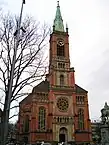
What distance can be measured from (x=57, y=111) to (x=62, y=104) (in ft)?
6.94

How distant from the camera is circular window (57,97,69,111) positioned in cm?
5233

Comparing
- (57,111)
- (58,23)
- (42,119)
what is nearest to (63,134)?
(57,111)

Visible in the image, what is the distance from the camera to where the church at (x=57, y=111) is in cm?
4916

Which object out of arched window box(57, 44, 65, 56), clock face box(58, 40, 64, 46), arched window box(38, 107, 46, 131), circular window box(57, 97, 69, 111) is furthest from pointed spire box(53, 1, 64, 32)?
arched window box(38, 107, 46, 131)

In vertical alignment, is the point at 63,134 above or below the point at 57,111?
below

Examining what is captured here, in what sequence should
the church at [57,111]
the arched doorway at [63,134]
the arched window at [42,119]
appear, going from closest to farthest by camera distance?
1. the church at [57,111]
2. the arched window at [42,119]
3. the arched doorway at [63,134]

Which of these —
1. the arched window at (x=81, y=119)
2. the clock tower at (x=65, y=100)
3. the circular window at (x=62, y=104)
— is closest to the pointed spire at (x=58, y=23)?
the clock tower at (x=65, y=100)

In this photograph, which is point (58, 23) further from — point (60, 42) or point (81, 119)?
point (81, 119)

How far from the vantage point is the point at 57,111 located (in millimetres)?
51594

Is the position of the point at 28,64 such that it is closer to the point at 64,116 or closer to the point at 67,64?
the point at 64,116

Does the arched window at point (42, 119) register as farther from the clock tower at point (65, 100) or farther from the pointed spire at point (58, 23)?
the pointed spire at point (58, 23)

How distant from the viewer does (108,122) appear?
22797 mm

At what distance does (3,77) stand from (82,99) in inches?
1562

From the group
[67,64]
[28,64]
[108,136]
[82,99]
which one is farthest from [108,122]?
[67,64]
